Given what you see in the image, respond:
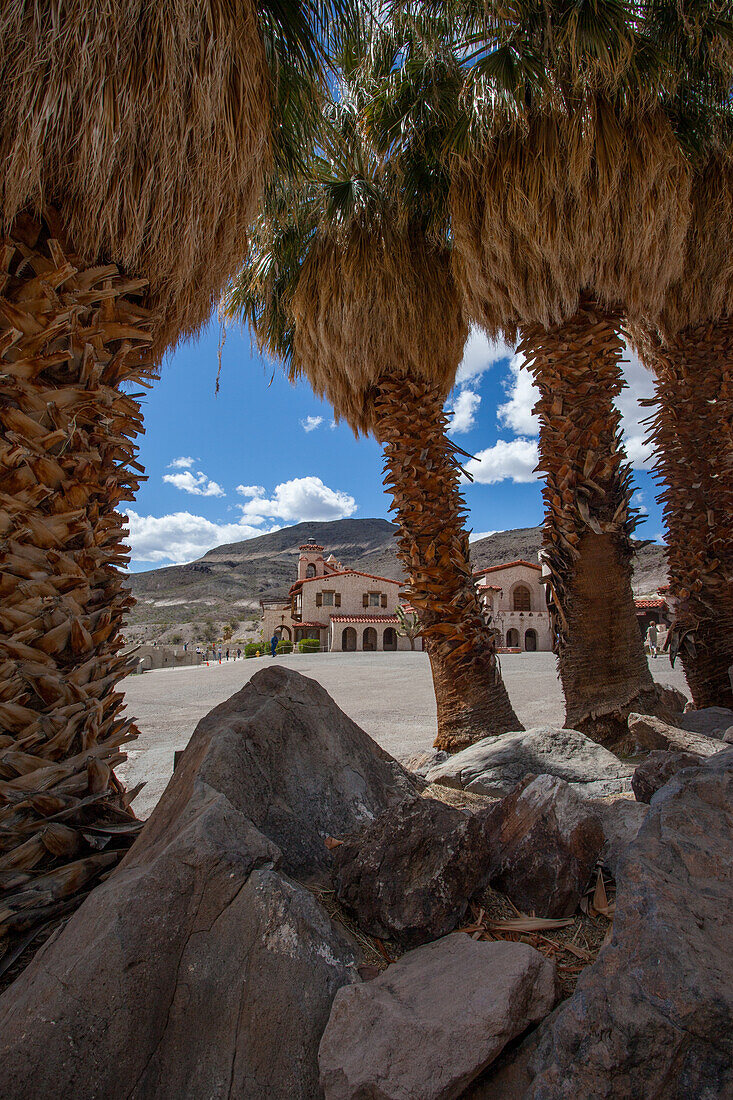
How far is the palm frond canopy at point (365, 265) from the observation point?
5039 mm

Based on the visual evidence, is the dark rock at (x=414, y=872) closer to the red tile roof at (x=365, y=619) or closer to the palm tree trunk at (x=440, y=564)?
the palm tree trunk at (x=440, y=564)

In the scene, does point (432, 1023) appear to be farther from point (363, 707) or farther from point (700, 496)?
point (363, 707)

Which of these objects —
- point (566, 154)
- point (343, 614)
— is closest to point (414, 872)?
point (566, 154)

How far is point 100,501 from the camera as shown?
237 centimetres

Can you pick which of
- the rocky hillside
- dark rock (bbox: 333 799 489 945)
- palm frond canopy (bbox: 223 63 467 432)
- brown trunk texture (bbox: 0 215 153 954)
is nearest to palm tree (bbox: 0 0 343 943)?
brown trunk texture (bbox: 0 215 153 954)

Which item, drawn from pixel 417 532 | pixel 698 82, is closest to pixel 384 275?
pixel 417 532

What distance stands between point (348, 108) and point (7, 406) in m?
4.74

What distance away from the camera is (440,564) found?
5090 mm

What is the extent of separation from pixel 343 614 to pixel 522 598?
44.1 ft

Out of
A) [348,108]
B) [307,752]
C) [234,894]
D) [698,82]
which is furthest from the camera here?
[348,108]

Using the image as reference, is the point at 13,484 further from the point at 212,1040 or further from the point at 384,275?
the point at 384,275

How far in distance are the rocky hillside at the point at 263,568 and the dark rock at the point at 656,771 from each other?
144ft

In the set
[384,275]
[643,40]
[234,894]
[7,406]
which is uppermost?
[643,40]

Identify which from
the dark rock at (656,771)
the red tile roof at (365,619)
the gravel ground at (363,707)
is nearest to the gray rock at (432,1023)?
the dark rock at (656,771)
